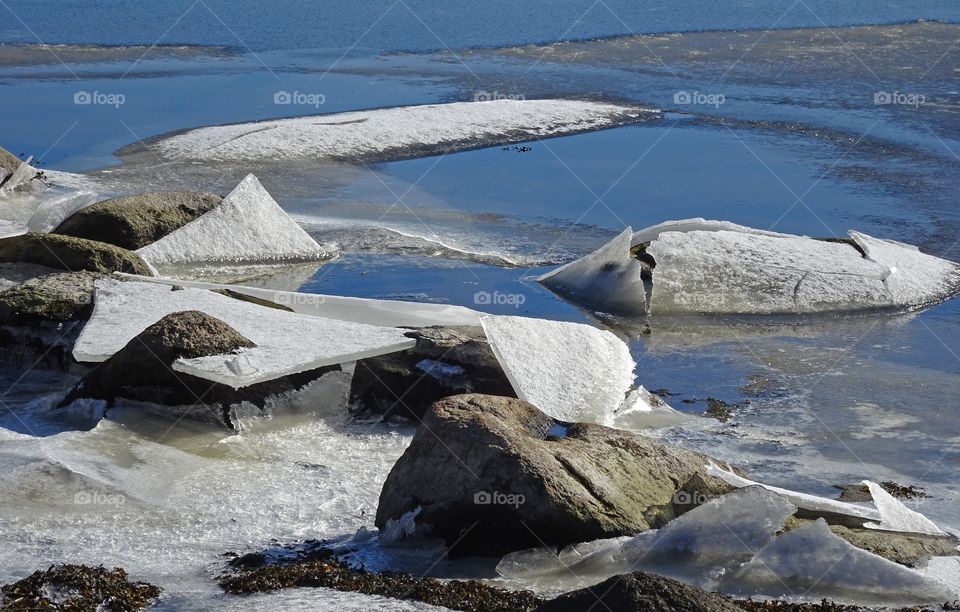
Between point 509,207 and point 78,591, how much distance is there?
677cm

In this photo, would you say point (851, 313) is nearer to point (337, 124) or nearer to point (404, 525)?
point (404, 525)

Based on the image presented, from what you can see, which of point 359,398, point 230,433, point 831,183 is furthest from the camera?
point 831,183

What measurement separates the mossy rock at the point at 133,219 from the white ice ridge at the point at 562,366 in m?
3.61

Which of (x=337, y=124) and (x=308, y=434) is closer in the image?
(x=308, y=434)

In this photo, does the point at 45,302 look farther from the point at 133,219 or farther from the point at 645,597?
the point at 645,597

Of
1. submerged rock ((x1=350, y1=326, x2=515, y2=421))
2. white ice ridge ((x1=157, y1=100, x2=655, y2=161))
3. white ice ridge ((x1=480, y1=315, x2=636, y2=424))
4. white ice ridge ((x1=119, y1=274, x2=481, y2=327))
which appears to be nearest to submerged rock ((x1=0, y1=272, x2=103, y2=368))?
white ice ridge ((x1=119, y1=274, x2=481, y2=327))

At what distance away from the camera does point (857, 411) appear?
640 centimetres

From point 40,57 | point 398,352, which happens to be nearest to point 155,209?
point 398,352

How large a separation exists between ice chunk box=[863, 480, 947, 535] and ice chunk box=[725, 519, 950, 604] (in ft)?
1.38

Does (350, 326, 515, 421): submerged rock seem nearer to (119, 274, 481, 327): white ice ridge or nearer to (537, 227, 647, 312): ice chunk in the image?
(119, 274, 481, 327): white ice ridge

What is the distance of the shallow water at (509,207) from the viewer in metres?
5.11

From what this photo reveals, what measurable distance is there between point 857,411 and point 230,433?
3.27 meters

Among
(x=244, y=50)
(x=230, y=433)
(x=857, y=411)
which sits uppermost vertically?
(x=244, y=50)

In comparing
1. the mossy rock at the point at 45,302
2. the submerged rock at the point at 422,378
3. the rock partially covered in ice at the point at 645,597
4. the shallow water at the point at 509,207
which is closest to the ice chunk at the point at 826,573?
the shallow water at the point at 509,207
